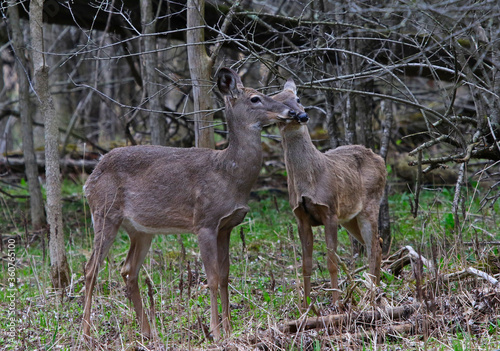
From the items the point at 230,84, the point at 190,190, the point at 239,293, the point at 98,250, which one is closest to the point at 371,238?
the point at 239,293

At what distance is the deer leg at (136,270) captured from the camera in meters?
5.89

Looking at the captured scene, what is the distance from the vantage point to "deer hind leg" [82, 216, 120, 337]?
224 inches

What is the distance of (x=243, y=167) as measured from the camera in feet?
18.5

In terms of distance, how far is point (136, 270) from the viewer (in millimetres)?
6051

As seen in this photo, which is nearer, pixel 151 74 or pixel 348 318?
pixel 348 318

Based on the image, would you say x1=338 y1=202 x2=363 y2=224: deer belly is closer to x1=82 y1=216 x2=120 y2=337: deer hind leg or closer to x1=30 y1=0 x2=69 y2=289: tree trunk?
x1=82 y1=216 x2=120 y2=337: deer hind leg

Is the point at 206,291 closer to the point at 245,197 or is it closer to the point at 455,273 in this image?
the point at 245,197

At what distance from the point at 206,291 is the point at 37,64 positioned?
3012 millimetres

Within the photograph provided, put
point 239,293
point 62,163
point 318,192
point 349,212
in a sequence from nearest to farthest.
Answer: point 239,293 < point 318,192 < point 349,212 < point 62,163

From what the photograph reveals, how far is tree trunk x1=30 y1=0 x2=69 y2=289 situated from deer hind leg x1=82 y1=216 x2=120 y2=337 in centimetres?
96

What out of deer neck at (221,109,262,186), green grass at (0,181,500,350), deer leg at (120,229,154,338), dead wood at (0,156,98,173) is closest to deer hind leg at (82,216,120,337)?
green grass at (0,181,500,350)

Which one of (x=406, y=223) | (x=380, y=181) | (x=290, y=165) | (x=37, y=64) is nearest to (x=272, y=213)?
(x=406, y=223)

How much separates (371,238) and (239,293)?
1604 millimetres

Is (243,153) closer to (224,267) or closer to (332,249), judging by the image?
(224,267)
